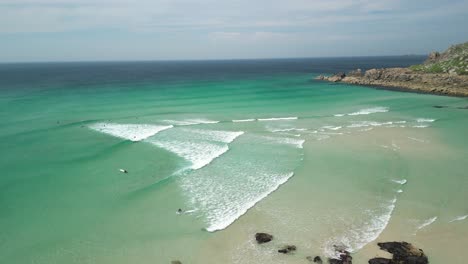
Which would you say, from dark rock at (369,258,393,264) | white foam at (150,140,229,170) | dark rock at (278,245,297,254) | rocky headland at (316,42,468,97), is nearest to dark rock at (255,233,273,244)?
dark rock at (278,245,297,254)

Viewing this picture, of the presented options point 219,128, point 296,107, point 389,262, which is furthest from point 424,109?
point 389,262

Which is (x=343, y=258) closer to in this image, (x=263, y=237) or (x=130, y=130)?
(x=263, y=237)

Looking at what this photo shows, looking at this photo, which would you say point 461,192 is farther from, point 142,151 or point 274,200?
point 142,151

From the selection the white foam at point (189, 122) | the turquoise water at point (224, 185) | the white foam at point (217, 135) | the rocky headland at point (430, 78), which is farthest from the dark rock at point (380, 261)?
the rocky headland at point (430, 78)

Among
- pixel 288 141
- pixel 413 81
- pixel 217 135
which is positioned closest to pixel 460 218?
pixel 288 141

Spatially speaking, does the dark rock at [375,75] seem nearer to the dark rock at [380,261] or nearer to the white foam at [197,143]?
the white foam at [197,143]

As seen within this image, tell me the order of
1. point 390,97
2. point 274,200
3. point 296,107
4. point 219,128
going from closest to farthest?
point 274,200
point 219,128
point 296,107
point 390,97

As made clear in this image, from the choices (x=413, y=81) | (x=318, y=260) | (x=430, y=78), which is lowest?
(x=318, y=260)

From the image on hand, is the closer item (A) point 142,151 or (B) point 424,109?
(A) point 142,151
